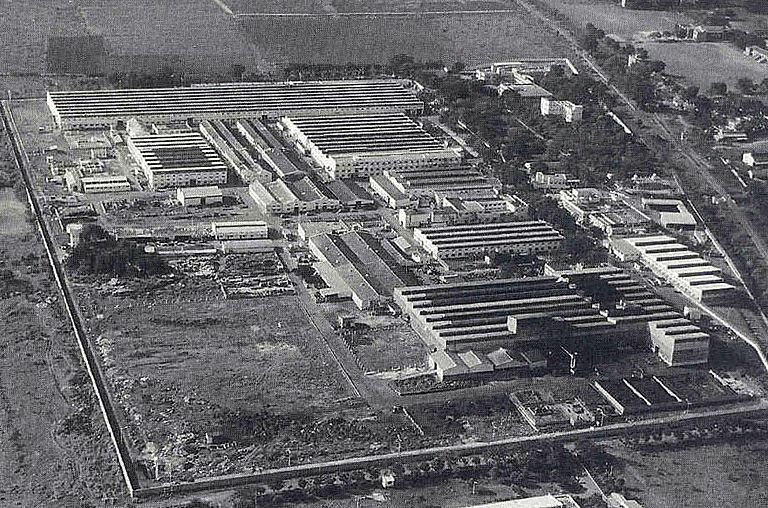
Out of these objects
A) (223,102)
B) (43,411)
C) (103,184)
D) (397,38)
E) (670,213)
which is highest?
(397,38)

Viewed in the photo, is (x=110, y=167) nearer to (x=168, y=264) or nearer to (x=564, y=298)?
(x=168, y=264)

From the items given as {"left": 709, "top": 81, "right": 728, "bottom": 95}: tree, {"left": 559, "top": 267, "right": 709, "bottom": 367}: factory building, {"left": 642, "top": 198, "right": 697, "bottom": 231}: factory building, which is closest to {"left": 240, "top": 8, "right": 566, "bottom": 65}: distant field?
{"left": 709, "top": 81, "right": 728, "bottom": 95}: tree

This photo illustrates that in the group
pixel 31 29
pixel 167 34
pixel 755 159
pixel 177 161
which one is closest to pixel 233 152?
pixel 177 161

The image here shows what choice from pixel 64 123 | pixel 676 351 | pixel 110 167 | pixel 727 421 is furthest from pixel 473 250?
pixel 64 123

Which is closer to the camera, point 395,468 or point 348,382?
point 395,468

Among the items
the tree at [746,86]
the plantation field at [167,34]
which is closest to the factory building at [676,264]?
the tree at [746,86]

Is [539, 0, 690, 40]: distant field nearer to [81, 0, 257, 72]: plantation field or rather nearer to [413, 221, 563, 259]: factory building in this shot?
[81, 0, 257, 72]: plantation field

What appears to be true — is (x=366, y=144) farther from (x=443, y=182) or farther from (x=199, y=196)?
(x=199, y=196)
